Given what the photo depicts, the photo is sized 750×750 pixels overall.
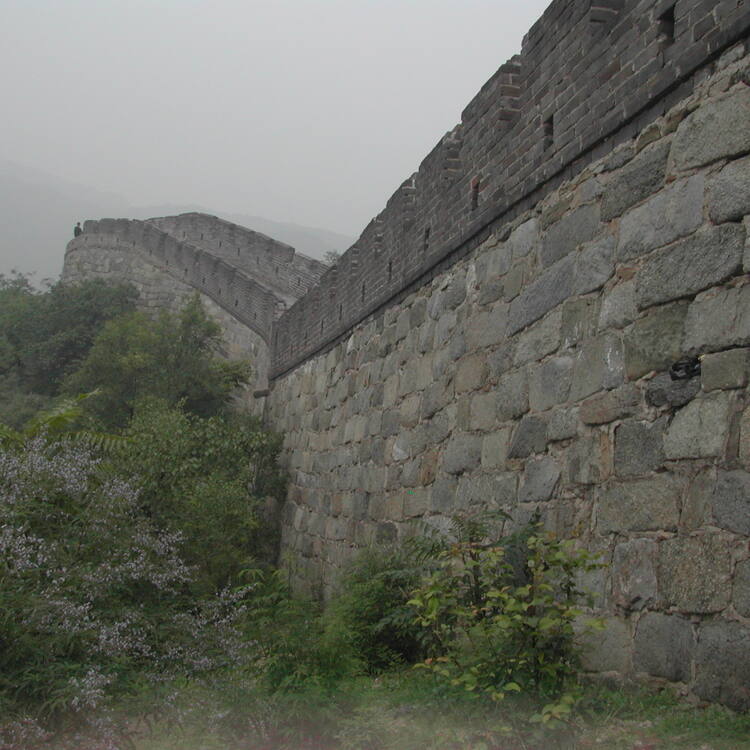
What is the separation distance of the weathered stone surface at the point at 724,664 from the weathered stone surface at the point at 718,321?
1045 mm

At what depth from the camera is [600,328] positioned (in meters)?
4.30

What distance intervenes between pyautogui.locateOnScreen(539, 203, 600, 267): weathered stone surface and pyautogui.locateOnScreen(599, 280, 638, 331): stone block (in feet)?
1.37

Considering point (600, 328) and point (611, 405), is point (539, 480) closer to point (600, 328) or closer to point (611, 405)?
point (611, 405)

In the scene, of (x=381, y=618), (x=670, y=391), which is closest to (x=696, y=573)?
(x=670, y=391)

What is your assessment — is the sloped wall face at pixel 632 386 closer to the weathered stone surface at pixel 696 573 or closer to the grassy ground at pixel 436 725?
the weathered stone surface at pixel 696 573

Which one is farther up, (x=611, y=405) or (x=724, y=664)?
(x=611, y=405)

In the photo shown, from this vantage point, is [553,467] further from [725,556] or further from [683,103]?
[683,103]

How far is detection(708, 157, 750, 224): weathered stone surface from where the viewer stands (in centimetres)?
345

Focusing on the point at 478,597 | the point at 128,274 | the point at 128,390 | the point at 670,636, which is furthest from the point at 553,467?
the point at 128,274

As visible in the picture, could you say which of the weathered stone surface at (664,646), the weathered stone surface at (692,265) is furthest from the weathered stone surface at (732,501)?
the weathered stone surface at (692,265)

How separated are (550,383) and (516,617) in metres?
1.34

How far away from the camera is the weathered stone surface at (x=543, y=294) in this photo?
4.70 metres


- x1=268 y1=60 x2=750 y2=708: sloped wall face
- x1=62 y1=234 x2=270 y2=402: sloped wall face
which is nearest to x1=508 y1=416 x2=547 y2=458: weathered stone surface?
x1=268 y1=60 x2=750 y2=708: sloped wall face

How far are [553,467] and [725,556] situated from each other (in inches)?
52.1
